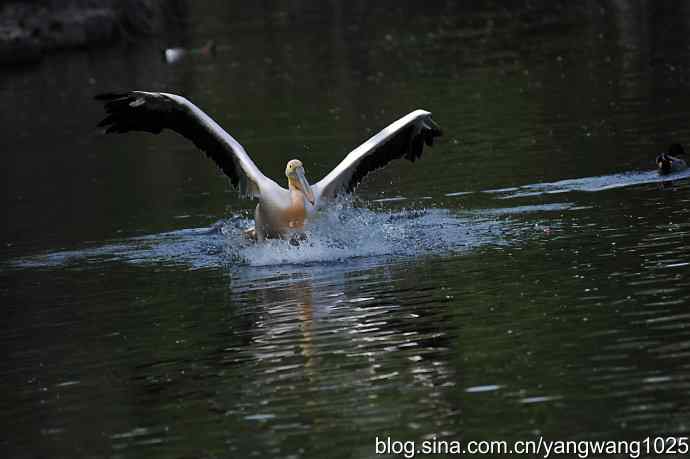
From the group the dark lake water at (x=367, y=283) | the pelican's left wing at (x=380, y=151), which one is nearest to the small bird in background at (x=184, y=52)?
the dark lake water at (x=367, y=283)

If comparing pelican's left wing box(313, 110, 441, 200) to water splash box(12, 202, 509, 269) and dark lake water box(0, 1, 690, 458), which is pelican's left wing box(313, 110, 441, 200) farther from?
dark lake water box(0, 1, 690, 458)

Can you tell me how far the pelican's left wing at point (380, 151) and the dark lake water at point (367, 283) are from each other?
341 millimetres

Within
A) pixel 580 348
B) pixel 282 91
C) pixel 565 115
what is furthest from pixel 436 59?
pixel 580 348

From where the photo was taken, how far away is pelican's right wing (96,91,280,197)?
15008mm

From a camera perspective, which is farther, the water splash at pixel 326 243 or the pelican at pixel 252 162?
the pelican at pixel 252 162

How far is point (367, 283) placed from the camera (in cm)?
1318

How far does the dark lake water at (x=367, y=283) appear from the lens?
909 centimetres

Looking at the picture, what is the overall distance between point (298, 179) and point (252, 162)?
0.46m

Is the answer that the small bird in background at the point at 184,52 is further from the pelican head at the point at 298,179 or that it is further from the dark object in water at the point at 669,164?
the pelican head at the point at 298,179

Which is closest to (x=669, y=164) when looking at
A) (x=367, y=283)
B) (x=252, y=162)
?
(x=252, y=162)

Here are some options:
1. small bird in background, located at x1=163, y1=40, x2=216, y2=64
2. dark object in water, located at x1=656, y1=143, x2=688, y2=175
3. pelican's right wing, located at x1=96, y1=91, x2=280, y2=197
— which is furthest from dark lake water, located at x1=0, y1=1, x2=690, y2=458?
small bird in background, located at x1=163, y1=40, x2=216, y2=64

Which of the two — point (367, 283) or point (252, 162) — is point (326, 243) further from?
point (367, 283)

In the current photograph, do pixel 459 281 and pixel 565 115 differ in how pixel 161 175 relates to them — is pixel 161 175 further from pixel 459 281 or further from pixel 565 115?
pixel 459 281

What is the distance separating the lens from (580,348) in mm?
10070
